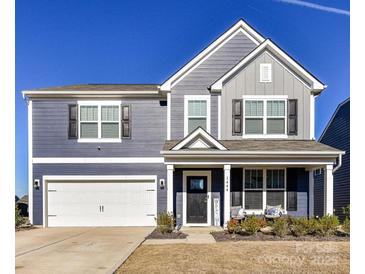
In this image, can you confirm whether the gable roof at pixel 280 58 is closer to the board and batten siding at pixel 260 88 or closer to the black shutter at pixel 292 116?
the board and batten siding at pixel 260 88

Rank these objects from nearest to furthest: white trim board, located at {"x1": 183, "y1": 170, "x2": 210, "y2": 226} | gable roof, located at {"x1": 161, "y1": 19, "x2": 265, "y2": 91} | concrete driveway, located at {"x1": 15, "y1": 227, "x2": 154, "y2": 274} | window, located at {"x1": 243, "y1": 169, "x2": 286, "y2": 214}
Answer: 1. concrete driveway, located at {"x1": 15, "y1": 227, "x2": 154, "y2": 274}
2. window, located at {"x1": 243, "y1": 169, "x2": 286, "y2": 214}
3. white trim board, located at {"x1": 183, "y1": 170, "x2": 210, "y2": 226}
4. gable roof, located at {"x1": 161, "y1": 19, "x2": 265, "y2": 91}

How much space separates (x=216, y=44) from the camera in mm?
15492

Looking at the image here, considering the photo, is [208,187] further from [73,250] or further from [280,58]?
[73,250]

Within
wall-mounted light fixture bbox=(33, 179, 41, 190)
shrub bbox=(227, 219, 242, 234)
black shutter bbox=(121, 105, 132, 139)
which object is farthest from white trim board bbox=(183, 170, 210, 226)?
wall-mounted light fixture bbox=(33, 179, 41, 190)

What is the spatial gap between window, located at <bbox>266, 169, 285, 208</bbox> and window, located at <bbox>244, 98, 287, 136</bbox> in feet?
5.22

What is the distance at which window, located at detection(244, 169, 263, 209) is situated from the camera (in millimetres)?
14945

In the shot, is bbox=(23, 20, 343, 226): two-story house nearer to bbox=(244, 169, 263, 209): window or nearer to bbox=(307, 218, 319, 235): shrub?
bbox=(244, 169, 263, 209): window

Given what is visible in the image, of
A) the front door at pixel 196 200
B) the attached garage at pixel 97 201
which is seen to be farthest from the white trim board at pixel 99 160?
the front door at pixel 196 200

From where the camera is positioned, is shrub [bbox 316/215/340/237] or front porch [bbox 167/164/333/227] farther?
front porch [bbox 167/164/333/227]

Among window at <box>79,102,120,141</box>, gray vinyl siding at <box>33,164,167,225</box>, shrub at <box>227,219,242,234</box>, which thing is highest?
window at <box>79,102,120,141</box>

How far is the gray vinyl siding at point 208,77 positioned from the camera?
50.2 ft

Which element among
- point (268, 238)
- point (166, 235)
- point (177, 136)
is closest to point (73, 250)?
point (166, 235)

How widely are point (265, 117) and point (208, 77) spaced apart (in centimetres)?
285

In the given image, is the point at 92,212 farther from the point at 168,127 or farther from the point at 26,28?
the point at 26,28
